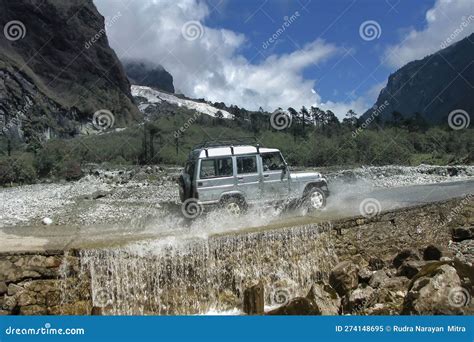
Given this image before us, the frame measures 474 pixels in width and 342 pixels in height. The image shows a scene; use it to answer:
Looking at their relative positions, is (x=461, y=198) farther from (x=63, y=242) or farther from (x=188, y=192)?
(x=63, y=242)

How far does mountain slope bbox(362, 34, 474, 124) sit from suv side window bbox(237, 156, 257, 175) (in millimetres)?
121377

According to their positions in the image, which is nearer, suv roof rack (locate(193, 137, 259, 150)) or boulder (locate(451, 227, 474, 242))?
suv roof rack (locate(193, 137, 259, 150))

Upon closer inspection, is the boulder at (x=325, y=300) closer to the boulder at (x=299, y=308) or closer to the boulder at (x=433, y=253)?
the boulder at (x=299, y=308)

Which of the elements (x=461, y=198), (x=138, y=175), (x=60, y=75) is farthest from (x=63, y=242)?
(x=60, y=75)

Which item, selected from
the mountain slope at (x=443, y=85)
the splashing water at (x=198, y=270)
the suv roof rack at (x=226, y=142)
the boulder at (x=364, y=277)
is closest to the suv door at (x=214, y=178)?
the suv roof rack at (x=226, y=142)

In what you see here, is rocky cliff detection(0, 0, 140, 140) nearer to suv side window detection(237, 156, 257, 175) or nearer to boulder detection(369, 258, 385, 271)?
suv side window detection(237, 156, 257, 175)

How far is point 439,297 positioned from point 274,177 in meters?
7.11

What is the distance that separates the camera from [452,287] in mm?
9258

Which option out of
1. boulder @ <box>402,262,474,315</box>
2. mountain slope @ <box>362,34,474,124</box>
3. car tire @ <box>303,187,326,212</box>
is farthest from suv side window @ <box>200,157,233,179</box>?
mountain slope @ <box>362,34,474,124</box>

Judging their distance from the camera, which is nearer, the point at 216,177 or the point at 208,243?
the point at 208,243

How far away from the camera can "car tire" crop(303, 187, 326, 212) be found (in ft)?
52.7

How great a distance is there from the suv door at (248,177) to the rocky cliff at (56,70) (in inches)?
2923

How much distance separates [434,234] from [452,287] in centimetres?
833

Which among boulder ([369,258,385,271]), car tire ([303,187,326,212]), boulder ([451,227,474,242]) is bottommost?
boulder ([369,258,385,271])
